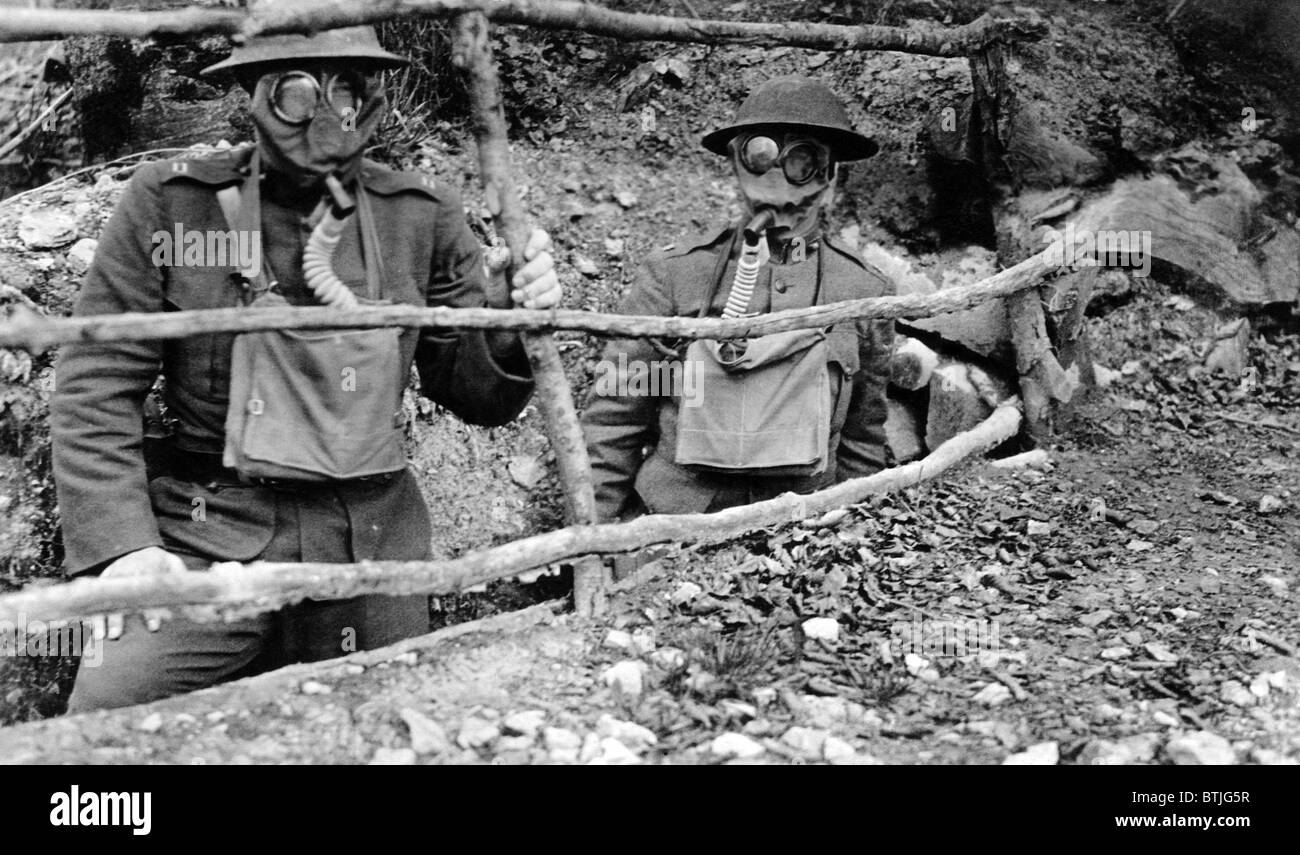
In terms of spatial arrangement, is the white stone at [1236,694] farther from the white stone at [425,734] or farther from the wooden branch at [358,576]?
→ the white stone at [425,734]

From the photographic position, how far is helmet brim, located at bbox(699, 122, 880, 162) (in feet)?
15.1

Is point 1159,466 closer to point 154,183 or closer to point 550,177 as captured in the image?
point 550,177

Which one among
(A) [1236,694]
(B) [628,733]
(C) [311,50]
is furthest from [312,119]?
(A) [1236,694]

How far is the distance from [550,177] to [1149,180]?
3062 millimetres

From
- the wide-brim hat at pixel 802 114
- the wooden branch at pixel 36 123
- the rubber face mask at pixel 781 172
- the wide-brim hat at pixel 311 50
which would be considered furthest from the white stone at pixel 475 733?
the wooden branch at pixel 36 123

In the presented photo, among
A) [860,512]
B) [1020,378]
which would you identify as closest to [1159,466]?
[1020,378]

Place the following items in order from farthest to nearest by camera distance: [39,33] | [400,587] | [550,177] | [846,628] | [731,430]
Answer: [550,177], [731,430], [846,628], [400,587], [39,33]

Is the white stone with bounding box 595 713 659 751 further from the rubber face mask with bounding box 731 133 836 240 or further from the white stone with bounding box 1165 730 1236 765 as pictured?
the rubber face mask with bounding box 731 133 836 240

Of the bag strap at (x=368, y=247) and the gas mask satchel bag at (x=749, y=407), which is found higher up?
the bag strap at (x=368, y=247)

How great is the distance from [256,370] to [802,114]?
228 cm

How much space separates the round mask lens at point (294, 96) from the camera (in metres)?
3.42

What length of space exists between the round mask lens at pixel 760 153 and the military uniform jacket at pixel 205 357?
3.92ft

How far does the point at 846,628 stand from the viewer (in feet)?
12.4

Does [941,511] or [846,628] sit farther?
[941,511]
